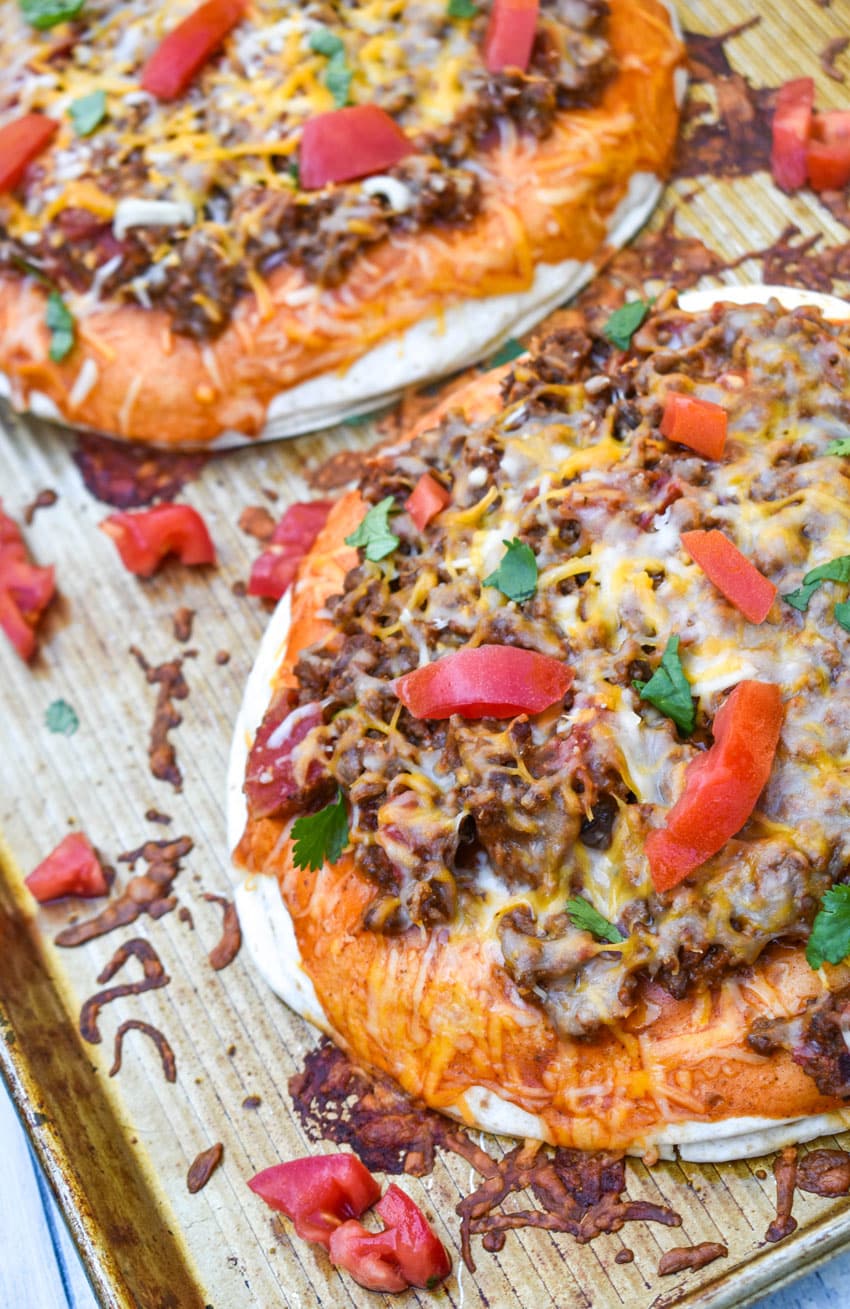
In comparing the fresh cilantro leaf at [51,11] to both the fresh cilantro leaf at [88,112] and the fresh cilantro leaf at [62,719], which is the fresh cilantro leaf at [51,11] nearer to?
the fresh cilantro leaf at [88,112]

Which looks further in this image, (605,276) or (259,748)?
(605,276)

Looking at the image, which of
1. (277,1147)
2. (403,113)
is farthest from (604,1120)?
(403,113)

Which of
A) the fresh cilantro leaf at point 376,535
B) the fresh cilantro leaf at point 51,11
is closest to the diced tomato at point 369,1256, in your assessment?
the fresh cilantro leaf at point 376,535

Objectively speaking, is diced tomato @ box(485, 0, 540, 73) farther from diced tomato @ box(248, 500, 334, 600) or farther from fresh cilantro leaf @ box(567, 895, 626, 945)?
fresh cilantro leaf @ box(567, 895, 626, 945)

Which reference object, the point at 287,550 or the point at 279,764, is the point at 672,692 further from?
the point at 287,550

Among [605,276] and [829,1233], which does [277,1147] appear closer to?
[829,1233]

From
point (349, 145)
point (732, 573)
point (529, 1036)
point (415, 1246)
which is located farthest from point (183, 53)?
point (415, 1246)

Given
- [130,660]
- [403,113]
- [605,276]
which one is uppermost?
[403,113]
